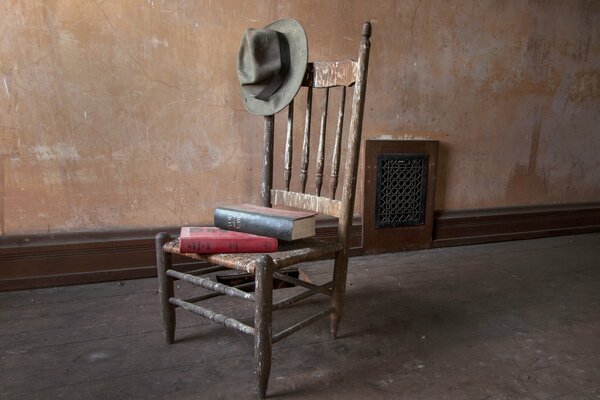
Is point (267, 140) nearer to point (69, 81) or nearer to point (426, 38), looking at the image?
point (69, 81)

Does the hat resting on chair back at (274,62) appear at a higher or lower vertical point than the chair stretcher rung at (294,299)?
higher

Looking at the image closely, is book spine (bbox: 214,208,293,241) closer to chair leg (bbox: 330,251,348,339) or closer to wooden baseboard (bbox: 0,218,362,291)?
chair leg (bbox: 330,251,348,339)

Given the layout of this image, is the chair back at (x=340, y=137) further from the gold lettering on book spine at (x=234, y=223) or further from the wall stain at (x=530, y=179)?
the wall stain at (x=530, y=179)

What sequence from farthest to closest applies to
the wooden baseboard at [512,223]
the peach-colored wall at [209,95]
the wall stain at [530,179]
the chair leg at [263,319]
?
1. the wall stain at [530,179]
2. the wooden baseboard at [512,223]
3. the peach-colored wall at [209,95]
4. the chair leg at [263,319]

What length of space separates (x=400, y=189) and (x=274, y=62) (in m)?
1.28

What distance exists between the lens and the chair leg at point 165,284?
4.13 feet

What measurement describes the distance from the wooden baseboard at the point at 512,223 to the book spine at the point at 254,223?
163cm

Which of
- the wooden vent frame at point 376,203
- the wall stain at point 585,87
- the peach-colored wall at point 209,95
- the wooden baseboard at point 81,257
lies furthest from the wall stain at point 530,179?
the wooden baseboard at point 81,257

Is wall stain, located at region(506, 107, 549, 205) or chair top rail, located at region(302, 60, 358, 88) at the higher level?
chair top rail, located at region(302, 60, 358, 88)

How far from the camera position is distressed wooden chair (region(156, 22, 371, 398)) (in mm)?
1041

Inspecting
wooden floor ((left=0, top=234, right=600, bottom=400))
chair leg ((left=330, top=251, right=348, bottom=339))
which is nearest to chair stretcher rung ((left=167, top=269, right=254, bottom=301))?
wooden floor ((left=0, top=234, right=600, bottom=400))

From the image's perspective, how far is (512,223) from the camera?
2719mm

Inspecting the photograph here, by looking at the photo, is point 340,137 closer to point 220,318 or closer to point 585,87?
point 220,318

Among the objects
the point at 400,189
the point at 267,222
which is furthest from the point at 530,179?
the point at 267,222
